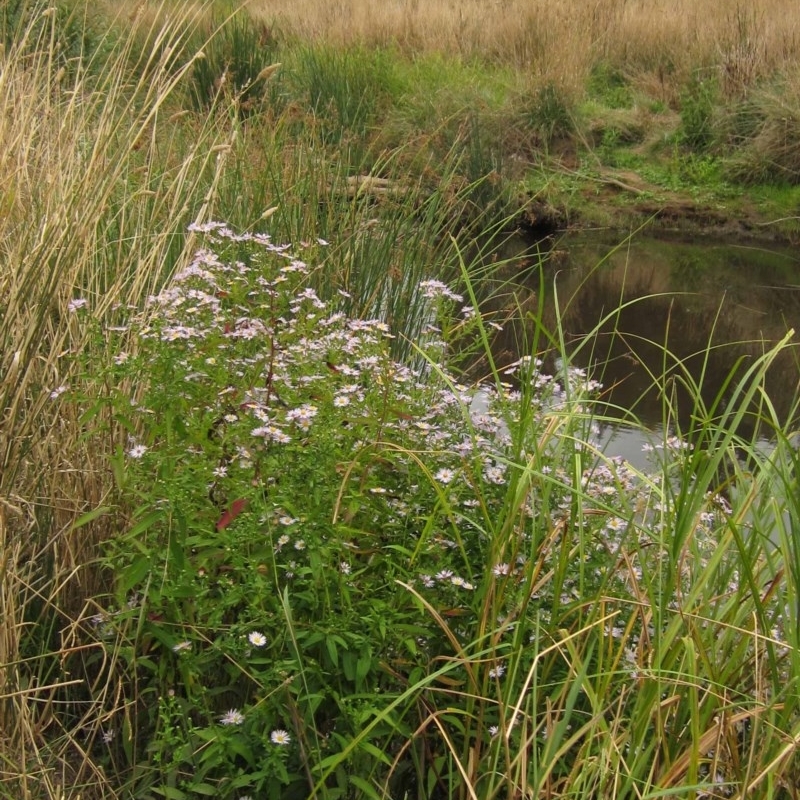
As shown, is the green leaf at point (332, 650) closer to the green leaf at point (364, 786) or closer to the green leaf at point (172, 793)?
the green leaf at point (364, 786)

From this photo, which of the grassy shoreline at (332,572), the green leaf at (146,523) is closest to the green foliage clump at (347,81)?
the grassy shoreline at (332,572)

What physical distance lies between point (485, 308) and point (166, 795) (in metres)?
4.18

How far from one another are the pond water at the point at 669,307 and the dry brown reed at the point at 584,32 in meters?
2.94

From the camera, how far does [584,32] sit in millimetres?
A: 12086

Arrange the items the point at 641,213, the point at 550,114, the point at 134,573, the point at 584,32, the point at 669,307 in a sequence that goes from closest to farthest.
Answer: the point at 134,573, the point at 669,307, the point at 641,213, the point at 550,114, the point at 584,32

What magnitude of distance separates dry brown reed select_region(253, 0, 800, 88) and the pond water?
9.63 feet

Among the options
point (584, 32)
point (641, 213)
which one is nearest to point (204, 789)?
point (641, 213)

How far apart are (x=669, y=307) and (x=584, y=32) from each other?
20.2 ft

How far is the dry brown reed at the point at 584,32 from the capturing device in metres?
11.0

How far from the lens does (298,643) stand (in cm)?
185

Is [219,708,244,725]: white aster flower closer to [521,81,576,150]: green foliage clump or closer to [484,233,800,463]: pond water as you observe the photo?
[484,233,800,463]: pond water

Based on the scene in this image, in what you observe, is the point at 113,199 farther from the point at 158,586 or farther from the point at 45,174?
the point at 158,586

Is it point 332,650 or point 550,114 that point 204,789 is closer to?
point 332,650

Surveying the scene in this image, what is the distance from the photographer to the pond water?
5934 millimetres
